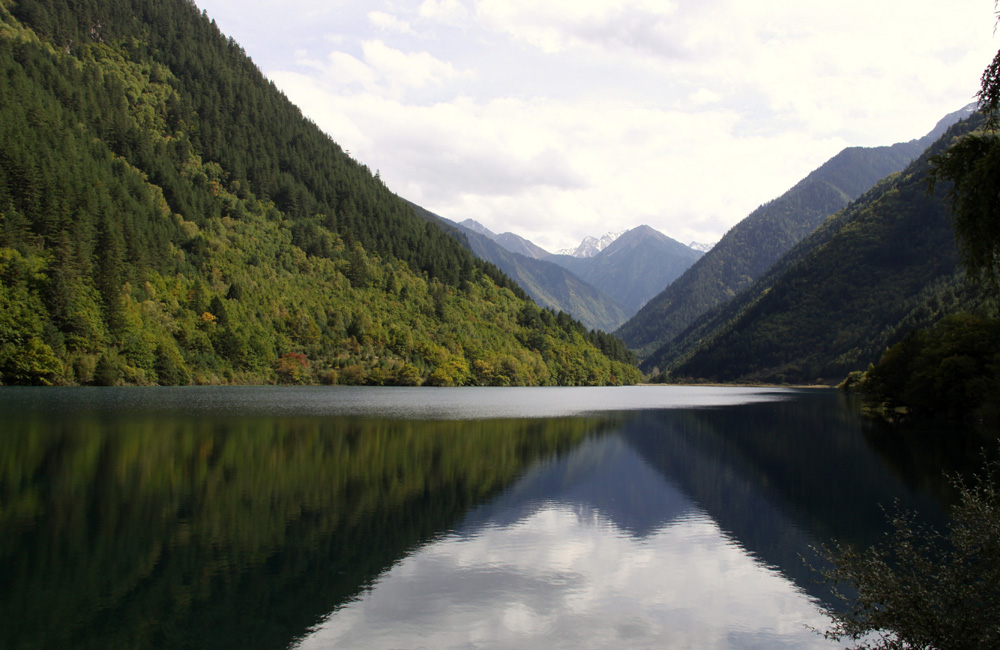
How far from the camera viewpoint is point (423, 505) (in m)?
29.6

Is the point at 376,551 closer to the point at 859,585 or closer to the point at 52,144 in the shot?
the point at 859,585

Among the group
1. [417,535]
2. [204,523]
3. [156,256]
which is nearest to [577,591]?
[417,535]

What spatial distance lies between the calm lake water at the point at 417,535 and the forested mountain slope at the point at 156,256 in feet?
217

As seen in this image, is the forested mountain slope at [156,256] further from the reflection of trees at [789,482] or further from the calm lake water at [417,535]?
the reflection of trees at [789,482]

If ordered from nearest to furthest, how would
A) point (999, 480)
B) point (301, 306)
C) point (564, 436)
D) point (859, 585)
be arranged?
point (859, 585) < point (999, 480) < point (564, 436) < point (301, 306)

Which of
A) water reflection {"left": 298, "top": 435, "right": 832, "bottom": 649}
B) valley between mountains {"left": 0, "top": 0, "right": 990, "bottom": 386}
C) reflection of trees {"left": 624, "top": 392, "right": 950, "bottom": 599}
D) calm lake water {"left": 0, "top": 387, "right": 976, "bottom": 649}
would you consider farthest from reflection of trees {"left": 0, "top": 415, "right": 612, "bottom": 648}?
valley between mountains {"left": 0, "top": 0, "right": 990, "bottom": 386}

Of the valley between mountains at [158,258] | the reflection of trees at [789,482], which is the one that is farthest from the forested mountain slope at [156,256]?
the reflection of trees at [789,482]

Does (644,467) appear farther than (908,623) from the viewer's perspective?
Yes

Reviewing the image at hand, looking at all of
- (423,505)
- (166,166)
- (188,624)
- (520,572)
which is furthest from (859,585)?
(166,166)

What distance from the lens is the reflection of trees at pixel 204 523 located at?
16.1 meters

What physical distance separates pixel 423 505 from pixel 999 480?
1166 inches

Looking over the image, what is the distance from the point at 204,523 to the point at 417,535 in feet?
25.6

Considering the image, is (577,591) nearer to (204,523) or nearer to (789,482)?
(204,523)

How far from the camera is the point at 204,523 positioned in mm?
24703
